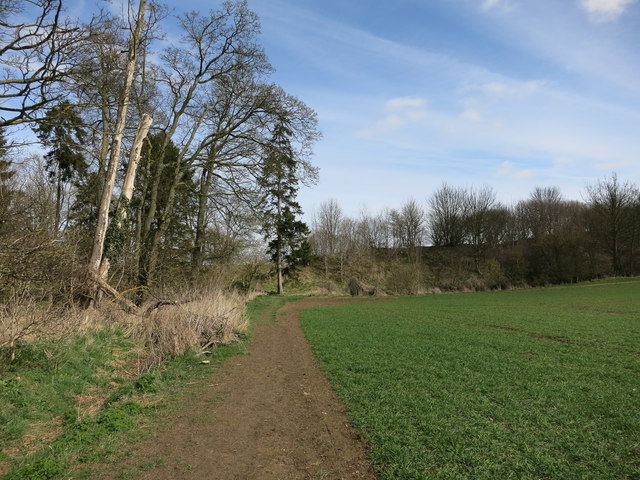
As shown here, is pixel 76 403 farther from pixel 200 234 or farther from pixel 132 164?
pixel 200 234

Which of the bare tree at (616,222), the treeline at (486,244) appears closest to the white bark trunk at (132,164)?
the treeline at (486,244)

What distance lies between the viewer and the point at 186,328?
909 cm

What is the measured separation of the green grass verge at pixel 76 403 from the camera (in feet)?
12.6

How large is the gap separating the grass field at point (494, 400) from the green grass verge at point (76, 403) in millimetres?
2880

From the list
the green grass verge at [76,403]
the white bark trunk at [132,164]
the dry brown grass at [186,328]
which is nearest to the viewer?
the green grass verge at [76,403]

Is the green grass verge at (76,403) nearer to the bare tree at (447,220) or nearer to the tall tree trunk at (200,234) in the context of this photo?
the tall tree trunk at (200,234)

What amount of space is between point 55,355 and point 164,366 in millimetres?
1980

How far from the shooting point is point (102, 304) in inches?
A: 403

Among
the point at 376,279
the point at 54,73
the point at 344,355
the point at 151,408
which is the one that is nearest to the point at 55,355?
the point at 151,408

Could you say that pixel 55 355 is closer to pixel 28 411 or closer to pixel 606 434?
pixel 28 411

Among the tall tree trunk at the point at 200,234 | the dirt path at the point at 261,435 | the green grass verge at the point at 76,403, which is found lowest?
the dirt path at the point at 261,435

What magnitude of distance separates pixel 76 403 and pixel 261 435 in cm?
302

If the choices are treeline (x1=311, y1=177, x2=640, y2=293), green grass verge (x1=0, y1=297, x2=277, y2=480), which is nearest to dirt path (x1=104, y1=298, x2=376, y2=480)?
green grass verge (x1=0, y1=297, x2=277, y2=480)

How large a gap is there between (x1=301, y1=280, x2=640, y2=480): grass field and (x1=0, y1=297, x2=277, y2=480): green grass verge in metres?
2.88
